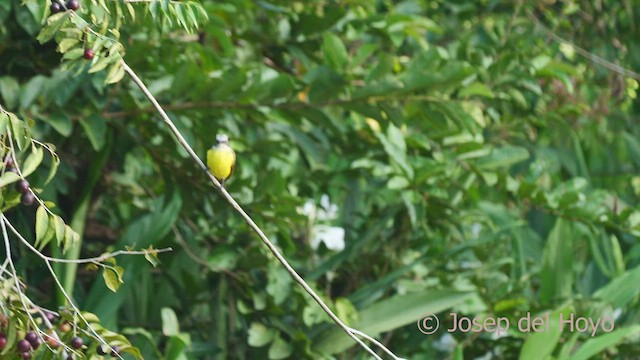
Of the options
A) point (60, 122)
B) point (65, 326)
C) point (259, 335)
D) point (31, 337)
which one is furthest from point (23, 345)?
point (259, 335)

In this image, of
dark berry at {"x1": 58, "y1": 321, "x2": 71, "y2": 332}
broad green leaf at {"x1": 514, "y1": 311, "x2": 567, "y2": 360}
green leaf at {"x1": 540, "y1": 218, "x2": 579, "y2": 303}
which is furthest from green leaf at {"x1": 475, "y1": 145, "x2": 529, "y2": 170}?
dark berry at {"x1": 58, "y1": 321, "x2": 71, "y2": 332}

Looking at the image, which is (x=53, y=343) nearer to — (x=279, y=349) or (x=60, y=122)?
(x=60, y=122)

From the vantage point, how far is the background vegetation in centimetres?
308

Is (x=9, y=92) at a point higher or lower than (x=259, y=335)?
higher

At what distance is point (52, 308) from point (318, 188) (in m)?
0.97

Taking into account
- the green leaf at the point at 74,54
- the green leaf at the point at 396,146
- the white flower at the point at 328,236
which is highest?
the green leaf at the point at 74,54

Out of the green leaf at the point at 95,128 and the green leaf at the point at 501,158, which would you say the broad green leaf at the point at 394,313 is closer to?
the green leaf at the point at 501,158

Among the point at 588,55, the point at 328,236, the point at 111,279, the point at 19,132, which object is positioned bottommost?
the point at 328,236

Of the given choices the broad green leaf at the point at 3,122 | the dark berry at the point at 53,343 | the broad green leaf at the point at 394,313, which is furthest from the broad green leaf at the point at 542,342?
the broad green leaf at the point at 3,122

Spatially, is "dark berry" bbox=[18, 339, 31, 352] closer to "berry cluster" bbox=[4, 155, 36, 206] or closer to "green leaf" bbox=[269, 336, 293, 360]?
"berry cluster" bbox=[4, 155, 36, 206]

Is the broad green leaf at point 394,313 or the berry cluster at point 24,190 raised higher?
the berry cluster at point 24,190

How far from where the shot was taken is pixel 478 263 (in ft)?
14.0

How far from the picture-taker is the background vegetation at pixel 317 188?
308 centimetres

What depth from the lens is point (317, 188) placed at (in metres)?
3.82
